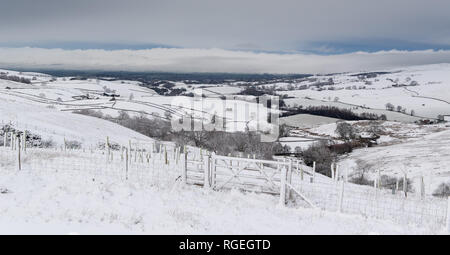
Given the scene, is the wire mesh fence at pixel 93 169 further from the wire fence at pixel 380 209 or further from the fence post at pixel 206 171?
the wire fence at pixel 380 209

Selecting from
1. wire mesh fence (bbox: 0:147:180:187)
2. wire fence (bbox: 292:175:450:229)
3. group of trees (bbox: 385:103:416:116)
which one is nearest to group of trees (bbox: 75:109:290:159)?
wire mesh fence (bbox: 0:147:180:187)

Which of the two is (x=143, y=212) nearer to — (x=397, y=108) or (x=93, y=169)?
(x=93, y=169)

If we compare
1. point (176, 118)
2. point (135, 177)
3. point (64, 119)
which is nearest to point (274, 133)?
point (176, 118)

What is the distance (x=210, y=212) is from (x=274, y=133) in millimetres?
72335

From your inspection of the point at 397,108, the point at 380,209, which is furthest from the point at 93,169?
the point at 397,108

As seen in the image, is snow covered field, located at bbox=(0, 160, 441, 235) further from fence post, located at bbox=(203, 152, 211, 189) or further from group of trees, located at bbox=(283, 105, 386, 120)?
group of trees, located at bbox=(283, 105, 386, 120)

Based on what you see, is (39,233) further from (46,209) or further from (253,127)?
(253,127)

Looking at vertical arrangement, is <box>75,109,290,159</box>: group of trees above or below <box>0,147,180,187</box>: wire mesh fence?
below

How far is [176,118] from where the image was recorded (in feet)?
305

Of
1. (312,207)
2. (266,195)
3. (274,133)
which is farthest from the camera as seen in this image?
(274,133)

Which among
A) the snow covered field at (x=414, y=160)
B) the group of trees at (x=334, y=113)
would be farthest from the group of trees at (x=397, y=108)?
the snow covered field at (x=414, y=160)

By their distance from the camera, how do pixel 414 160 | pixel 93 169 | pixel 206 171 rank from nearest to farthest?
pixel 206 171
pixel 93 169
pixel 414 160

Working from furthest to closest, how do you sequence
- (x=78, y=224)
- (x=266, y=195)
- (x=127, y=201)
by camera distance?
(x=266, y=195) < (x=127, y=201) < (x=78, y=224)

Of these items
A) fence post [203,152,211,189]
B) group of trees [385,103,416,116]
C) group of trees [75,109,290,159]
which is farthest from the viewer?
group of trees [385,103,416,116]
